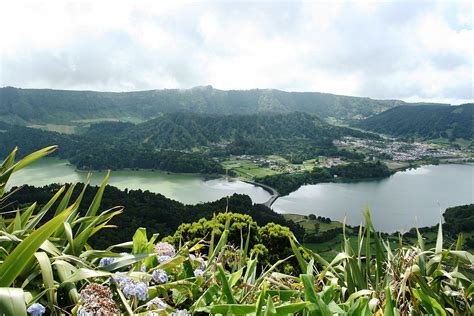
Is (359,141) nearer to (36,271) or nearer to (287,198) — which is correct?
(287,198)

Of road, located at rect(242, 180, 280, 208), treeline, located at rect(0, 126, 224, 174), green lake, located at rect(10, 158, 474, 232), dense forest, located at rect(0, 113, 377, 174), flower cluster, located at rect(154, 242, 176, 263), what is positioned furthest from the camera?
dense forest, located at rect(0, 113, 377, 174)

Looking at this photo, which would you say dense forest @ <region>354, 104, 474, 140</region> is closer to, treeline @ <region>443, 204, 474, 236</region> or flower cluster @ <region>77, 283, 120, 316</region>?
treeline @ <region>443, 204, 474, 236</region>

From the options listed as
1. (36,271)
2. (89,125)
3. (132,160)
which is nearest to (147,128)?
(89,125)

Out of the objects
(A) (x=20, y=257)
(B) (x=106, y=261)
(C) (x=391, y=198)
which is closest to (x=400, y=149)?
(C) (x=391, y=198)

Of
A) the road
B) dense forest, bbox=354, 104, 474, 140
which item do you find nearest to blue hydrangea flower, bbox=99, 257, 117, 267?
the road

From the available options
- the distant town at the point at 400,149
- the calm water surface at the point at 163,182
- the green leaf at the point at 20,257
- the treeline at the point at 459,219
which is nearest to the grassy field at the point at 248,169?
the calm water surface at the point at 163,182

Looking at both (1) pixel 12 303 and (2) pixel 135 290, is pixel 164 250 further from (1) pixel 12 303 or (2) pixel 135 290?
(1) pixel 12 303

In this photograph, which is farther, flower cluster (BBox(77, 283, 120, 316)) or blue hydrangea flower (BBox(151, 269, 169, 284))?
blue hydrangea flower (BBox(151, 269, 169, 284))
